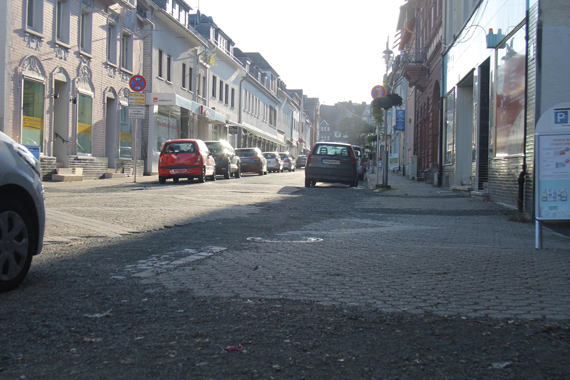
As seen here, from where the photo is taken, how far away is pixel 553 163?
621 cm

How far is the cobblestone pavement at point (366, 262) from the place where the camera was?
400 cm

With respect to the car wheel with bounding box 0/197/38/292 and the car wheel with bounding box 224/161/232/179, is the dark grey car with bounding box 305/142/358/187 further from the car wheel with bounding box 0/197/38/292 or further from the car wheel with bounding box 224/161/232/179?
the car wheel with bounding box 0/197/38/292

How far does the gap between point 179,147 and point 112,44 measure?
809 centimetres

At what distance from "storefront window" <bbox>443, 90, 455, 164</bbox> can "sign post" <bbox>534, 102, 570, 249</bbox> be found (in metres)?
12.8

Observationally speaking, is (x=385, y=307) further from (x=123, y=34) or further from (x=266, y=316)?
(x=123, y=34)

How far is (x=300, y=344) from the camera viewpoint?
296cm

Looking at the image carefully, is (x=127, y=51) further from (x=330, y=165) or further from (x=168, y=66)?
(x=330, y=165)

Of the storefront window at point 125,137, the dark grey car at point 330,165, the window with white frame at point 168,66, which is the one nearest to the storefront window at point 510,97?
the dark grey car at point 330,165

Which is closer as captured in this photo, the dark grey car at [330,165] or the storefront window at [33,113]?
the storefront window at [33,113]

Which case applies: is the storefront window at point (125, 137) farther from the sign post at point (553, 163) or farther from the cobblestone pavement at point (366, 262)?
the sign post at point (553, 163)

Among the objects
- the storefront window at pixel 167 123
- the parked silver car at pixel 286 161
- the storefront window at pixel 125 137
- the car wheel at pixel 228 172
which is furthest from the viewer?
the parked silver car at pixel 286 161

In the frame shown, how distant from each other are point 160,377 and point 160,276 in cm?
216

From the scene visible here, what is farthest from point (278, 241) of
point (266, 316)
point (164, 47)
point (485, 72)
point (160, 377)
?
point (164, 47)

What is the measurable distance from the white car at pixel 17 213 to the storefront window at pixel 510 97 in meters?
8.86
